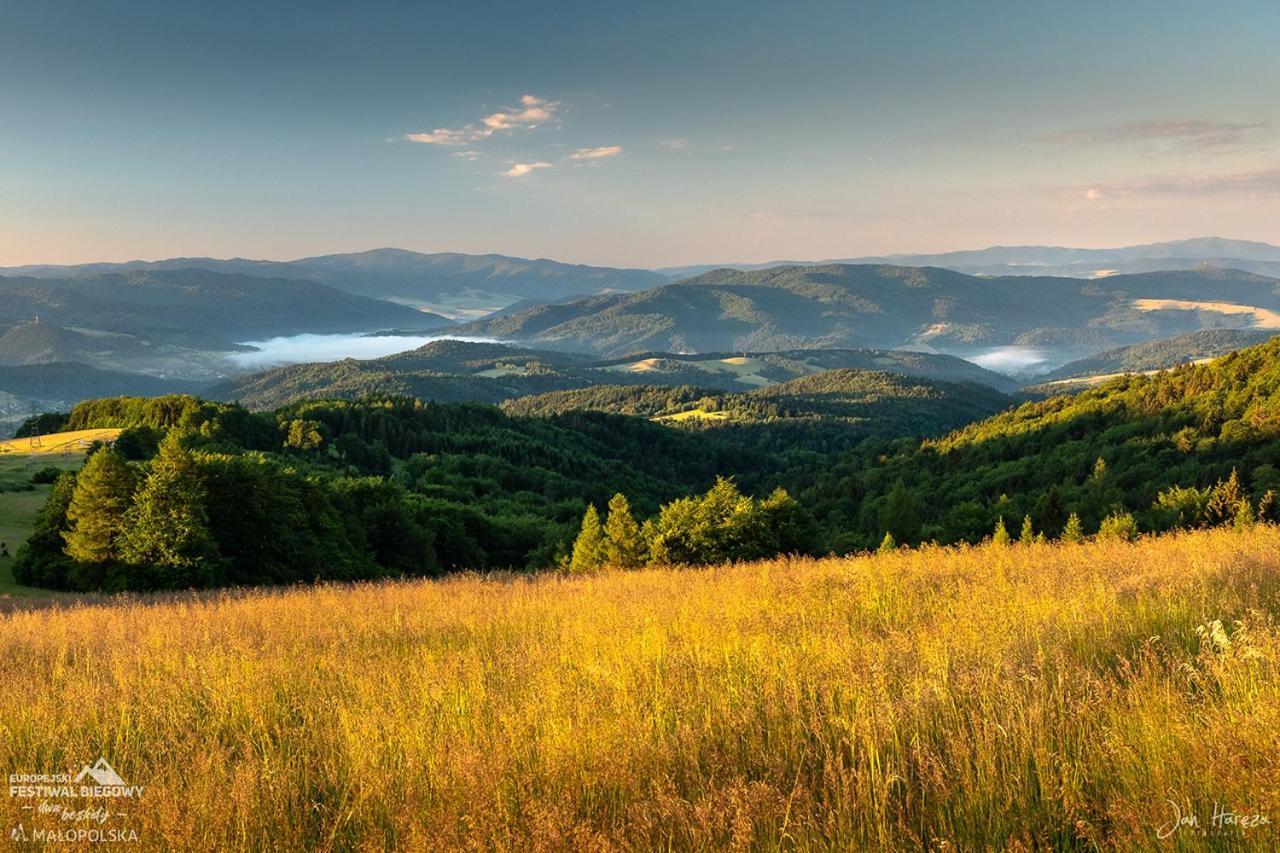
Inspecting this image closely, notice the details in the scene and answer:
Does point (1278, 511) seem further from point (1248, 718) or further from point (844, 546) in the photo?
point (1248, 718)

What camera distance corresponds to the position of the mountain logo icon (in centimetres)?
501

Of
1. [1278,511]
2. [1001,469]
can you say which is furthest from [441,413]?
[1278,511]

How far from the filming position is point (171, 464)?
33719mm

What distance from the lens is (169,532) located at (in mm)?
32875

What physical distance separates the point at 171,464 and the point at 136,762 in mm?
34079

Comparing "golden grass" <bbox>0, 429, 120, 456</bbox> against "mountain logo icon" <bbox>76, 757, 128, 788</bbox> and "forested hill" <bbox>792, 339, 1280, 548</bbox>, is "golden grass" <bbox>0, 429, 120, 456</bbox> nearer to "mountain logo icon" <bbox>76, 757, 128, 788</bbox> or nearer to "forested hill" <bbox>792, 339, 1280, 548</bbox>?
"forested hill" <bbox>792, 339, 1280, 548</bbox>

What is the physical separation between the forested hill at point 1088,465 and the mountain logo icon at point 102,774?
50612 millimetres

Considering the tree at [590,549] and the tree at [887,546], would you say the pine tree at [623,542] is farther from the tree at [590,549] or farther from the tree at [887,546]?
the tree at [887,546]

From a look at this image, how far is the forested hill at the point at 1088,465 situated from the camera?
65.9m

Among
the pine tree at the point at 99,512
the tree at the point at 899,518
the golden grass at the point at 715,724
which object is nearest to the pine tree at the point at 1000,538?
the golden grass at the point at 715,724

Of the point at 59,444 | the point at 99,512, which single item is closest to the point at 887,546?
the point at 99,512
